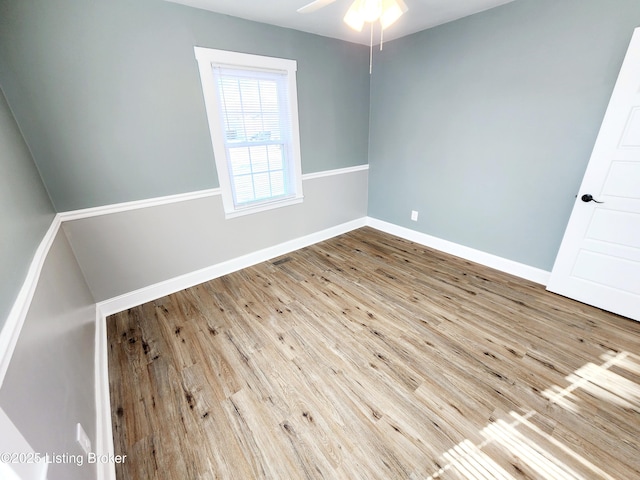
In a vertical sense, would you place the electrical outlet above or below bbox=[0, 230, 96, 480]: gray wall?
below

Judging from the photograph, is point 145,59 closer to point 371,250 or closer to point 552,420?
point 371,250

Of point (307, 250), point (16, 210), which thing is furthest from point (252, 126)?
point (16, 210)

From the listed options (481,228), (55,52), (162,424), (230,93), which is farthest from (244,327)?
(481,228)

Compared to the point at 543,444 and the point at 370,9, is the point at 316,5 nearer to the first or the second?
the point at 370,9

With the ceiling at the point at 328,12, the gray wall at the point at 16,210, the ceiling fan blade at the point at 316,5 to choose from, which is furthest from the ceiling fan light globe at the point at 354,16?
the gray wall at the point at 16,210

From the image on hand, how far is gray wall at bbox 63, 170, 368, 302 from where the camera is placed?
7.08ft

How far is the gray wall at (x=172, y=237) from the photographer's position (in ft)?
7.08

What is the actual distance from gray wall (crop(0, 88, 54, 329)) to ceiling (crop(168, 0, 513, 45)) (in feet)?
4.99

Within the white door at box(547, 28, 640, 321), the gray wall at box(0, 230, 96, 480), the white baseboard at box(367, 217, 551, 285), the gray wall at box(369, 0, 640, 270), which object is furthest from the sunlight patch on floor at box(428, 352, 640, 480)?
the gray wall at box(0, 230, 96, 480)

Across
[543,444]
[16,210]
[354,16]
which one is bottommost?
[543,444]

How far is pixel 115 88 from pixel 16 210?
1240 mm

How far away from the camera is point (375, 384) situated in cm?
165

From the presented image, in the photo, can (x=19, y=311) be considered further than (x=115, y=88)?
No

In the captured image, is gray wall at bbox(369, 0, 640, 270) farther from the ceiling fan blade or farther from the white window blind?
the ceiling fan blade
